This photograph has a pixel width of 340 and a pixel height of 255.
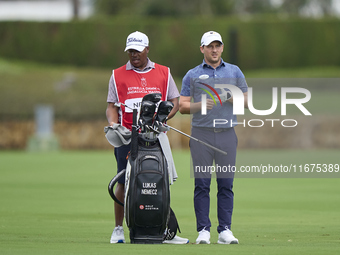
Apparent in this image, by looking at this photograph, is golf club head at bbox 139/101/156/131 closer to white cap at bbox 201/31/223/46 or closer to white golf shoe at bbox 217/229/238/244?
white cap at bbox 201/31/223/46

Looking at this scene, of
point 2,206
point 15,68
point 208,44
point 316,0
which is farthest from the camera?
point 316,0

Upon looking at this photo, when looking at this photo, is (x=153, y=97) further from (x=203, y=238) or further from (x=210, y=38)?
(x=203, y=238)

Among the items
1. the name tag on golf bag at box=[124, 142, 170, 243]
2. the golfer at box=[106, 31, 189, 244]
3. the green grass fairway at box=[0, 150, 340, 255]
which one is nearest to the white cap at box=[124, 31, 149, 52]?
the golfer at box=[106, 31, 189, 244]

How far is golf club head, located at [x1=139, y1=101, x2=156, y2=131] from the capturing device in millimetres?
7543

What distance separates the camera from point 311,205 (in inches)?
477

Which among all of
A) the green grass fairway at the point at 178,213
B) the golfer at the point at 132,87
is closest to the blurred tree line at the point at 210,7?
the green grass fairway at the point at 178,213

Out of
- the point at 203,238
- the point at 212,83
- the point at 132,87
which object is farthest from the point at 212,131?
the point at 203,238

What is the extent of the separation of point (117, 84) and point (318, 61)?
32.5m

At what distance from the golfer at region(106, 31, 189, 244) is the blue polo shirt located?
0.23 meters

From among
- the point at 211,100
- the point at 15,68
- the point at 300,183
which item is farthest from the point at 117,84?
the point at 15,68

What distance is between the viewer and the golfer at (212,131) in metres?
7.88

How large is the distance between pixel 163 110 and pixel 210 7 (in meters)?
48.2

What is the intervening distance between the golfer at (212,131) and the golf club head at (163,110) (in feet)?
1.38

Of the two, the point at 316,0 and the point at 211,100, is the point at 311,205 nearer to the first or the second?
the point at 211,100
